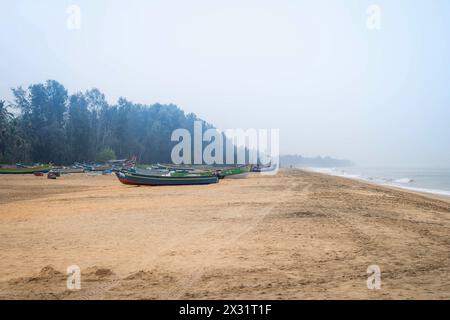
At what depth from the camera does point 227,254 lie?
7.99 m

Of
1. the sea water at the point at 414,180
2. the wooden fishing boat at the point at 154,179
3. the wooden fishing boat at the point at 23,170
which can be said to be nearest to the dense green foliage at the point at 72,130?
the wooden fishing boat at the point at 23,170

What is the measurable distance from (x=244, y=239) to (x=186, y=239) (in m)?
1.58

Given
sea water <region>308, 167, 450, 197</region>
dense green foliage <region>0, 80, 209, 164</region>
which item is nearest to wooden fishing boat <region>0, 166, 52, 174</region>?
dense green foliage <region>0, 80, 209, 164</region>

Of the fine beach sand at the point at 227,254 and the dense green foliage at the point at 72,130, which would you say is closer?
the fine beach sand at the point at 227,254

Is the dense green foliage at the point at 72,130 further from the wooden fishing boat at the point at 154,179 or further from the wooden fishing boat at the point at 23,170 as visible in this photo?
the wooden fishing boat at the point at 154,179

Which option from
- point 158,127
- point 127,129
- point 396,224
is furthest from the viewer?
point 158,127

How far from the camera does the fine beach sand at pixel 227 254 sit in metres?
5.82

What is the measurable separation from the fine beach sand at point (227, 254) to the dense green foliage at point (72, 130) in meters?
65.8

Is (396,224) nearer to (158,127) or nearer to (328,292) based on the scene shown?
(328,292)

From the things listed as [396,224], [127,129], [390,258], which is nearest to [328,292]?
[390,258]

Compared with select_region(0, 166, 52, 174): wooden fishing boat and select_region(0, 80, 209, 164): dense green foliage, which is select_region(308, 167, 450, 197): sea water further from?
select_region(0, 80, 209, 164): dense green foliage

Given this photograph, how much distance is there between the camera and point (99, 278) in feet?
21.1

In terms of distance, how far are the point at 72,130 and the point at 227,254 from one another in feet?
284

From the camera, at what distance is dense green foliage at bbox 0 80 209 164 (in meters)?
71.8
